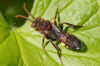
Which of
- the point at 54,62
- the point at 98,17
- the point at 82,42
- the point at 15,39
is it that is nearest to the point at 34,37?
the point at 15,39

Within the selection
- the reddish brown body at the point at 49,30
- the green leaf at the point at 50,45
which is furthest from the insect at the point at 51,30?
the green leaf at the point at 50,45

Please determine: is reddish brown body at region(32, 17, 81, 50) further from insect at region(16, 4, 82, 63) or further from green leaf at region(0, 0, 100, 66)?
green leaf at region(0, 0, 100, 66)

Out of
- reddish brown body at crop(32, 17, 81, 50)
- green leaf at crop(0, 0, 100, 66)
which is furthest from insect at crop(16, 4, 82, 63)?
green leaf at crop(0, 0, 100, 66)

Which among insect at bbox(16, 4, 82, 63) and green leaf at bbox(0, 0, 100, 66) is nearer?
green leaf at bbox(0, 0, 100, 66)

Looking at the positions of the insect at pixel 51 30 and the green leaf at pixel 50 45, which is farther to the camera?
the insect at pixel 51 30

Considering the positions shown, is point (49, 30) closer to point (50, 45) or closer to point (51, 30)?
point (51, 30)

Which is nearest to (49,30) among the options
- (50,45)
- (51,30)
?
(51,30)

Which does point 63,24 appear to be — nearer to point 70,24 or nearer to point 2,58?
point 70,24

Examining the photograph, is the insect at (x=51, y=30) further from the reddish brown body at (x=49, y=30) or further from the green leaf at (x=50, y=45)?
the green leaf at (x=50, y=45)
